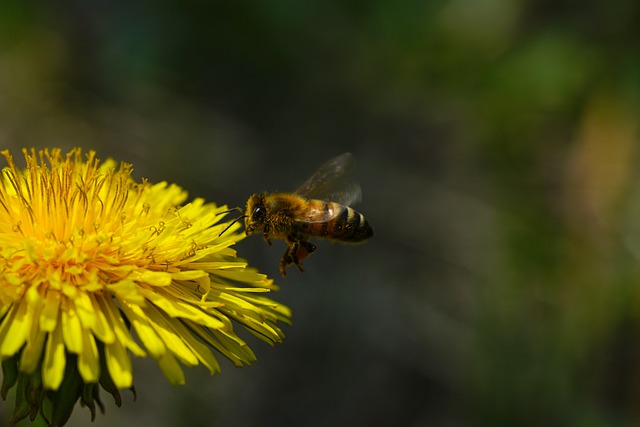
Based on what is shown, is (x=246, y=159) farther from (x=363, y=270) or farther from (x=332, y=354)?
(x=332, y=354)

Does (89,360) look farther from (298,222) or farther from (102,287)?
(298,222)

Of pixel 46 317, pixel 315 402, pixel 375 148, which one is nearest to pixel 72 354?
pixel 46 317

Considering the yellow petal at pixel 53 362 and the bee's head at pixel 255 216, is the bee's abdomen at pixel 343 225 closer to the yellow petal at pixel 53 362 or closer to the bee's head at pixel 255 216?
the bee's head at pixel 255 216

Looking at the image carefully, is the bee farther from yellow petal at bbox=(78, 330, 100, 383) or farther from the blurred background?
the blurred background

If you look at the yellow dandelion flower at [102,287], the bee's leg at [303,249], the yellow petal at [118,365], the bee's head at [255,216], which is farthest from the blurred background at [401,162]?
the yellow petal at [118,365]

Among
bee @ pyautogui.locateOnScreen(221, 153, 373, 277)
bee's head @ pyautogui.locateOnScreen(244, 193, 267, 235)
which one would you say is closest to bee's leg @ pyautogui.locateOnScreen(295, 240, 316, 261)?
bee @ pyautogui.locateOnScreen(221, 153, 373, 277)
